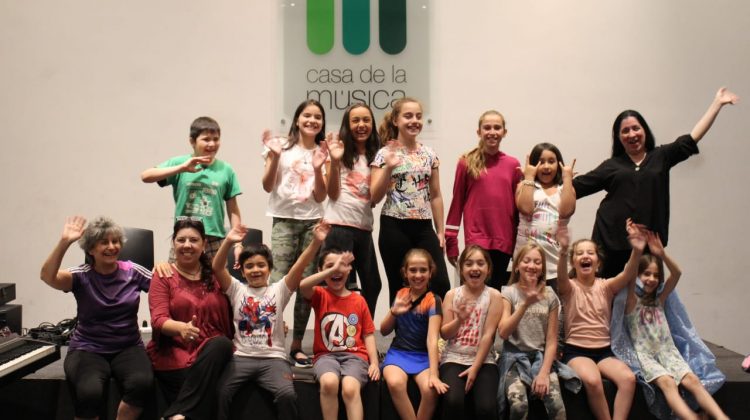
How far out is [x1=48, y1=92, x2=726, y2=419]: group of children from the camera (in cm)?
321

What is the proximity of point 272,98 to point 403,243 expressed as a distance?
2048mm

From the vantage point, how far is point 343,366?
3.26 m

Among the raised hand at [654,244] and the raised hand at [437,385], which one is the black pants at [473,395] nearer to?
the raised hand at [437,385]

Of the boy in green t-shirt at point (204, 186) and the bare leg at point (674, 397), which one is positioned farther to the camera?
the boy in green t-shirt at point (204, 186)

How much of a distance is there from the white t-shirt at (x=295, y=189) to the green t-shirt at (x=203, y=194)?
26 cm

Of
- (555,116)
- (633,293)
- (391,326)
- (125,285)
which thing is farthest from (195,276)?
(555,116)

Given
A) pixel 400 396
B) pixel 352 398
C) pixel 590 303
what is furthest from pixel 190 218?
pixel 590 303

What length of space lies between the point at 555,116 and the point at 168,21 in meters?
2.81

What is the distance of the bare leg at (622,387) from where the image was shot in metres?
3.23

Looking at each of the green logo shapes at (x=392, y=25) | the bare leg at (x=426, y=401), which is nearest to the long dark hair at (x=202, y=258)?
the bare leg at (x=426, y=401)

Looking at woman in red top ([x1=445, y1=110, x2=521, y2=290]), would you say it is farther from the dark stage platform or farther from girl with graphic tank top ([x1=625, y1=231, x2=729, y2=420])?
the dark stage platform

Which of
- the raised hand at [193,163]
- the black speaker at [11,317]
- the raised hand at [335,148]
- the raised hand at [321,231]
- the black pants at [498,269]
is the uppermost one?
the raised hand at [335,148]

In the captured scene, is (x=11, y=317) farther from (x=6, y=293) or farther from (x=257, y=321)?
(x=257, y=321)

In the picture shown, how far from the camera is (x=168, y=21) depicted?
515 centimetres
